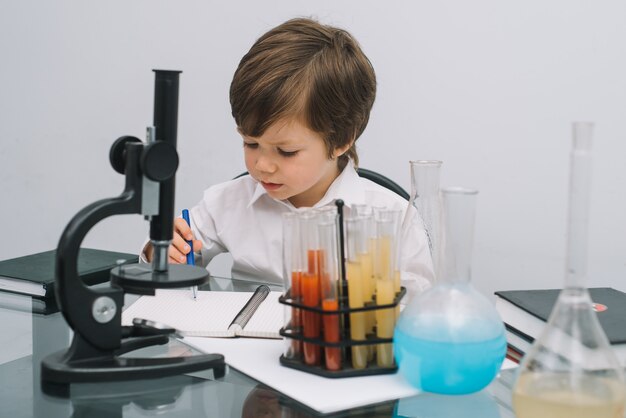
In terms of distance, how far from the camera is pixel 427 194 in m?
1.02

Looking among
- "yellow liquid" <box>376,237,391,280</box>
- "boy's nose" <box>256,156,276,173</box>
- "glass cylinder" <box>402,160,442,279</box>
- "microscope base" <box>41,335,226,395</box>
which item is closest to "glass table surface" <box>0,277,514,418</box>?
"microscope base" <box>41,335,226,395</box>

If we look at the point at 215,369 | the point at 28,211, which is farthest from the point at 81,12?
the point at 215,369

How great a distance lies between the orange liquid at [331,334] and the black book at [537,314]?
9.4 inches

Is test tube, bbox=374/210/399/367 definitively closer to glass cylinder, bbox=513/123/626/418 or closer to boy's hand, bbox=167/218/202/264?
glass cylinder, bbox=513/123/626/418

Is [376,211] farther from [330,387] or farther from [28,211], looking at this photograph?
[28,211]

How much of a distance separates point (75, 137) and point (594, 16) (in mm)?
1581

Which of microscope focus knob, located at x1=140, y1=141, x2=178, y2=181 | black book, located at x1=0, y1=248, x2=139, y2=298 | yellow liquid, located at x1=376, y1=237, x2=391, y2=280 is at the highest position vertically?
microscope focus knob, located at x1=140, y1=141, x2=178, y2=181

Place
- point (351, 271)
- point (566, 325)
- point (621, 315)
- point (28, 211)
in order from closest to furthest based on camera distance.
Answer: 1. point (566, 325)
2. point (351, 271)
3. point (621, 315)
4. point (28, 211)

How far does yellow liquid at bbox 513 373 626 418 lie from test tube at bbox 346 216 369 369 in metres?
0.19

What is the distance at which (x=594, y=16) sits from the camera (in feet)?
5.85

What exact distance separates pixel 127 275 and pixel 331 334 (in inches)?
9.2

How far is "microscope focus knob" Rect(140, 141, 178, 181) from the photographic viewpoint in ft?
2.71

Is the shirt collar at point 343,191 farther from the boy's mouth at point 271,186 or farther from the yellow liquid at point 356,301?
the yellow liquid at point 356,301

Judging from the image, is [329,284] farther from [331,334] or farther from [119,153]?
[119,153]
